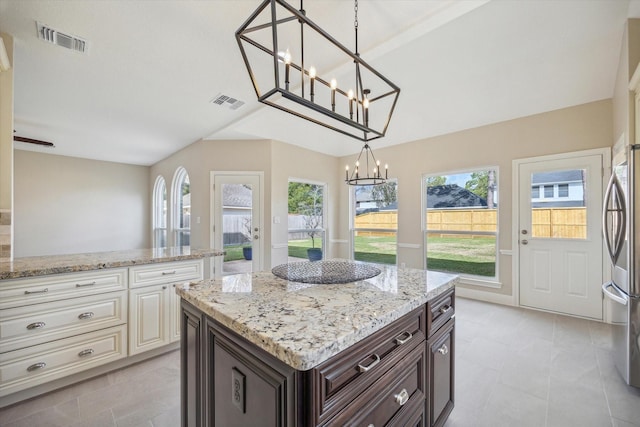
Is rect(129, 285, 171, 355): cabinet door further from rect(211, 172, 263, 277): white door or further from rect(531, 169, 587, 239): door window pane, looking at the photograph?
rect(531, 169, 587, 239): door window pane

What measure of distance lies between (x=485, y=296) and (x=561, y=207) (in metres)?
1.56

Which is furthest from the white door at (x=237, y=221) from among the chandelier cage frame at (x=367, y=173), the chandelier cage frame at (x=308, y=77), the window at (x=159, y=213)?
the window at (x=159, y=213)

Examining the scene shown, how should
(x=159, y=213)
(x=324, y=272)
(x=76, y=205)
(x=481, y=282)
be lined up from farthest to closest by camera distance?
1. (x=159, y=213)
2. (x=76, y=205)
3. (x=481, y=282)
4. (x=324, y=272)

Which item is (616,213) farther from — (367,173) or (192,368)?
(192,368)

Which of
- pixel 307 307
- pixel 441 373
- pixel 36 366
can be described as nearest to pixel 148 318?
pixel 36 366

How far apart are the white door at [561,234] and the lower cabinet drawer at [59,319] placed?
4725mm

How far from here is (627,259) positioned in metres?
1.96

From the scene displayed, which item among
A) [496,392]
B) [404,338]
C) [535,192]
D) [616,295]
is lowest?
[496,392]

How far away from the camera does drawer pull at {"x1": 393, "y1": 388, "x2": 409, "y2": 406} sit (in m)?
Answer: 1.11

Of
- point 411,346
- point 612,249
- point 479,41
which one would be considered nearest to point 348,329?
point 411,346

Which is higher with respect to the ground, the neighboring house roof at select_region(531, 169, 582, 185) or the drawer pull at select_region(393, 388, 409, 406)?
the neighboring house roof at select_region(531, 169, 582, 185)

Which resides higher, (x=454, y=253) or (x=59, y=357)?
(x=454, y=253)

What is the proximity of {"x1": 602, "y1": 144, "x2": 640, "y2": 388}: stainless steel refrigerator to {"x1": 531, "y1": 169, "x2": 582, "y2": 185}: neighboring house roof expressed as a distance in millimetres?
1341

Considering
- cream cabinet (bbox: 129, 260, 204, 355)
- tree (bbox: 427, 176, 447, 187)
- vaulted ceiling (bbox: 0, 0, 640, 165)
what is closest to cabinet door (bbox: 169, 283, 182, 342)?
cream cabinet (bbox: 129, 260, 204, 355)
